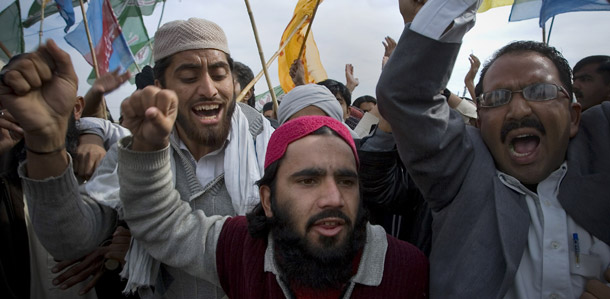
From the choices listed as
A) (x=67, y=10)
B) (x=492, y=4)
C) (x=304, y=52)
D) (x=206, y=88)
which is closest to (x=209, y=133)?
(x=206, y=88)

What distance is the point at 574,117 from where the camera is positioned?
1.73m

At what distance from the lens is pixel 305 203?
1.67m

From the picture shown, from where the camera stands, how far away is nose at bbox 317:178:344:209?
1616 mm

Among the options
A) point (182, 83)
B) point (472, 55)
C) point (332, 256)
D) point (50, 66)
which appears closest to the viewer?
point (50, 66)

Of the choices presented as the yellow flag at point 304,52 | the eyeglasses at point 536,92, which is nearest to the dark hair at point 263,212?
the eyeglasses at point 536,92

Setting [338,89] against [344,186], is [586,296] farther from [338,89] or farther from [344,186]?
[338,89]

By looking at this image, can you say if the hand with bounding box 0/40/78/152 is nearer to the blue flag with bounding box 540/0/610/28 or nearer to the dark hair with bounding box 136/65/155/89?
the dark hair with bounding box 136/65/155/89

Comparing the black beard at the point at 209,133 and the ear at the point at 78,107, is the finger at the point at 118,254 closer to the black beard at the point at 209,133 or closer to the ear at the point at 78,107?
the black beard at the point at 209,133

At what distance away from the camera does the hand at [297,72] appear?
5.62 meters

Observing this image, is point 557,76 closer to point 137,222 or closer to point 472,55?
point 137,222

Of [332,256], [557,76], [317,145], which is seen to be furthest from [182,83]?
[557,76]

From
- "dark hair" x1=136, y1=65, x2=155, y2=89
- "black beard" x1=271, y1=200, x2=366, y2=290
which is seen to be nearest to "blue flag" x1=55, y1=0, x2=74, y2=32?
"dark hair" x1=136, y1=65, x2=155, y2=89

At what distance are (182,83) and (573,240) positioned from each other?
6.05ft

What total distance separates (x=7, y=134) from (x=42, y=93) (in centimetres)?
100
